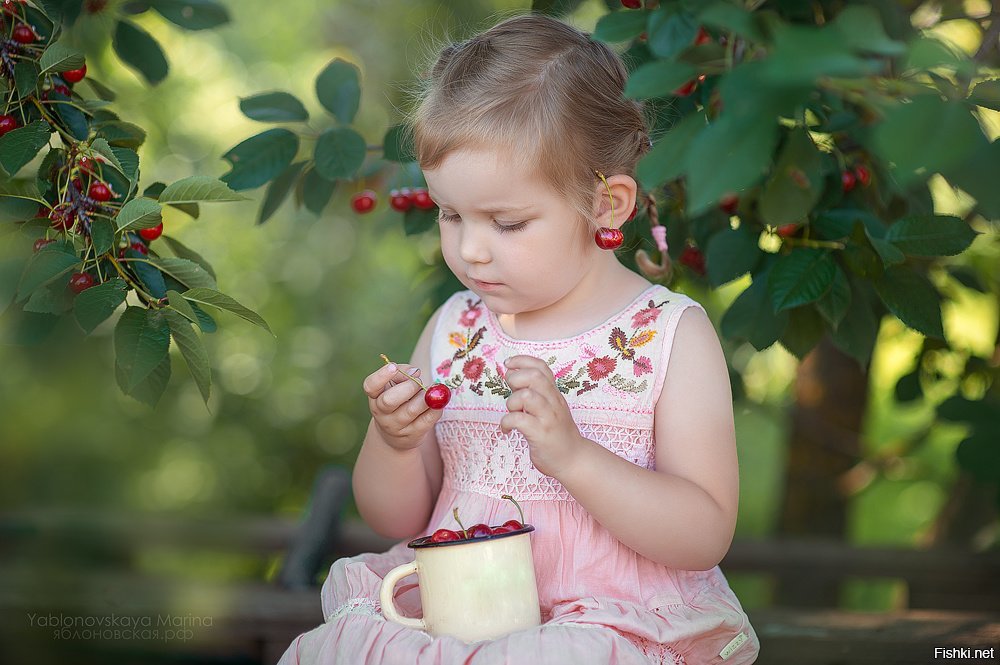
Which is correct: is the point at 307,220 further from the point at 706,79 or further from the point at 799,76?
the point at 799,76

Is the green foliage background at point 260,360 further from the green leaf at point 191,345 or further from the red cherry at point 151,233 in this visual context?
the green leaf at point 191,345

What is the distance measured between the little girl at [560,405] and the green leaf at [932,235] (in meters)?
0.35

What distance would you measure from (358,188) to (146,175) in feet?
11.0

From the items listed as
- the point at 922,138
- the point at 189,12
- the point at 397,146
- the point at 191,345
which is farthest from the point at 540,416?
the point at 189,12

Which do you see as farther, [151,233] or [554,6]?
[554,6]

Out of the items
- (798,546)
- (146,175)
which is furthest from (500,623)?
(146,175)

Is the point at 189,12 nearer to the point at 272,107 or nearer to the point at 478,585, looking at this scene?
the point at 272,107

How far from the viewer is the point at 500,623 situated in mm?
1326

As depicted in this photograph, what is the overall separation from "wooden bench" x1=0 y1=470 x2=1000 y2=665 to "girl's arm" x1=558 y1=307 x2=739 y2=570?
73cm

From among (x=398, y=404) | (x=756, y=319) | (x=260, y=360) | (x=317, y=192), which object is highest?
(x=317, y=192)

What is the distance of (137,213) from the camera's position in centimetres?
136

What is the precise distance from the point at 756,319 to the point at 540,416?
0.61m

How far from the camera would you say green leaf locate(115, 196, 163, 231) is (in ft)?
4.44

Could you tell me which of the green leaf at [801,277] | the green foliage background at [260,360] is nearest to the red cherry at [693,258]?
the green leaf at [801,277]
